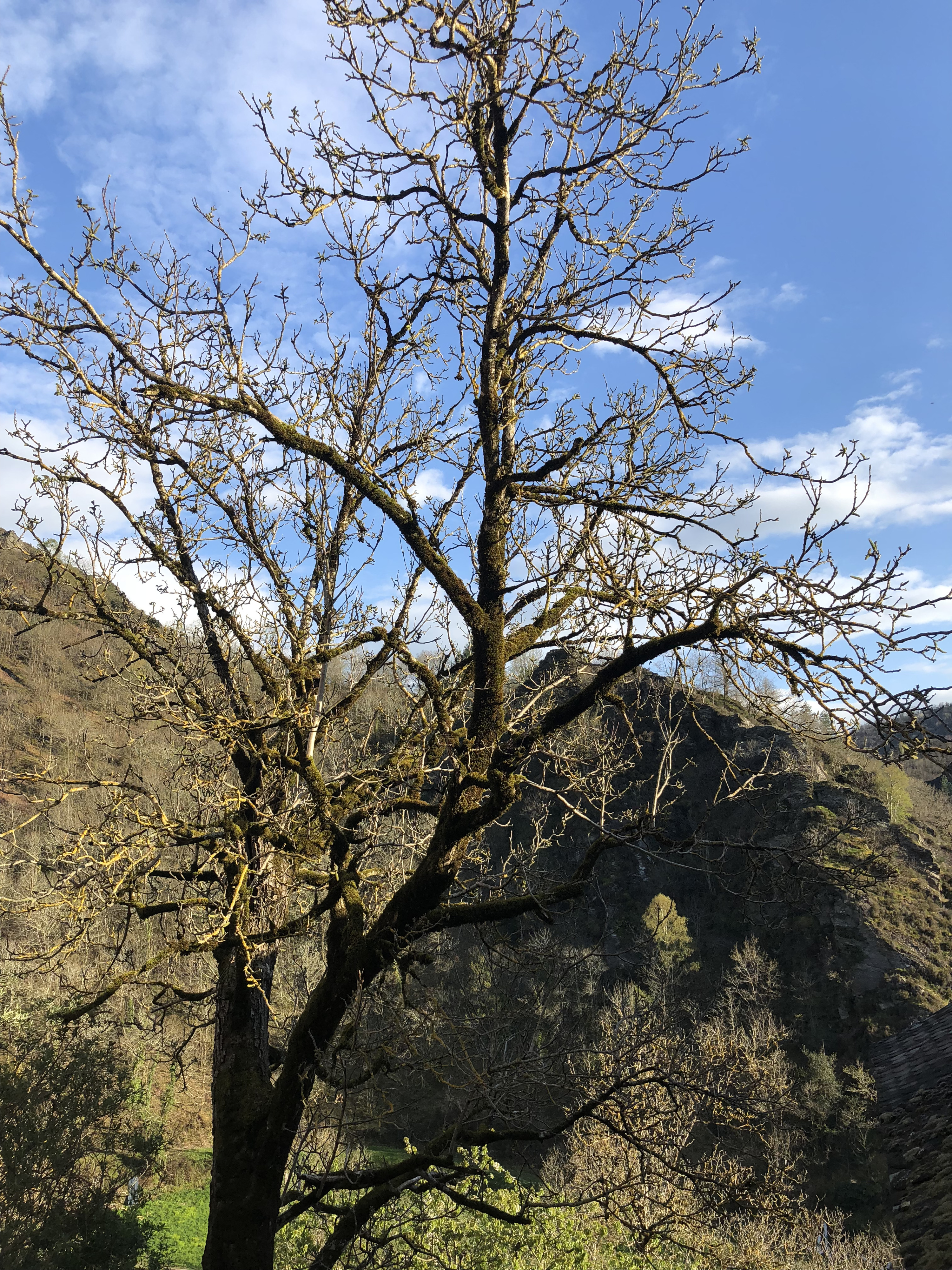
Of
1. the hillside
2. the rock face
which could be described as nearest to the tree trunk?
the hillside

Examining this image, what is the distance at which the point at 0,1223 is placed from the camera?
1105 centimetres

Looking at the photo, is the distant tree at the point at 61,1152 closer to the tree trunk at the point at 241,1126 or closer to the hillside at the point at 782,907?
the hillside at the point at 782,907

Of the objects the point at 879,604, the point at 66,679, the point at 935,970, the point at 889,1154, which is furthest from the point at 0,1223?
the point at 66,679

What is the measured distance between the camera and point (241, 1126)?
15.6 feet

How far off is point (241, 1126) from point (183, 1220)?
72.3ft

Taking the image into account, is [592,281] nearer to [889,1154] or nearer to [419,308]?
[419,308]

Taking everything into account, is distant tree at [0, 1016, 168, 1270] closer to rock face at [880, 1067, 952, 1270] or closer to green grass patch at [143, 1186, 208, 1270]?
green grass patch at [143, 1186, 208, 1270]

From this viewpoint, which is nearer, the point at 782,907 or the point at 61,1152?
A: the point at 61,1152

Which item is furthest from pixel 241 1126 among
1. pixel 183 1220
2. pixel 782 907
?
pixel 183 1220

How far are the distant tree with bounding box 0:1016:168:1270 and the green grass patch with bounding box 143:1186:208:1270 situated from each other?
607 centimetres

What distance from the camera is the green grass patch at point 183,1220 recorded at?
62.6 feet

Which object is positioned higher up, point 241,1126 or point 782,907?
point 782,907

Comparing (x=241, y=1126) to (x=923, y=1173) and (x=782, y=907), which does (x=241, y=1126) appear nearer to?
(x=923, y=1173)

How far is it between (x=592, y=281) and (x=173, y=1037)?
962 inches
